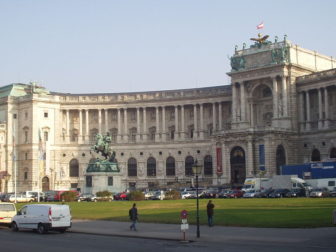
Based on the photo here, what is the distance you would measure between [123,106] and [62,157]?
1988 cm

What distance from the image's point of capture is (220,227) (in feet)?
149

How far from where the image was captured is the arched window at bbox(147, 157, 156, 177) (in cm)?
14438

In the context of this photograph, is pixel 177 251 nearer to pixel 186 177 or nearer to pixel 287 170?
pixel 287 170

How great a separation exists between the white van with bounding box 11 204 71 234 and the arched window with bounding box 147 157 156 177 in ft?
322

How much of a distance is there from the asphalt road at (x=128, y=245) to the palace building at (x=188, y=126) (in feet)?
258

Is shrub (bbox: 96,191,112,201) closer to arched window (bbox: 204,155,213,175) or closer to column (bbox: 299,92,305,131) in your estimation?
arched window (bbox: 204,155,213,175)

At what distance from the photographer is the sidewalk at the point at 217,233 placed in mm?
37000

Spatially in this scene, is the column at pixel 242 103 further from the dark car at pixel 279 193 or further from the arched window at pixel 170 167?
the dark car at pixel 279 193

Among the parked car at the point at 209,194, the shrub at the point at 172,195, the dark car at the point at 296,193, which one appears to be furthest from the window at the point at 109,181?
the dark car at the point at 296,193

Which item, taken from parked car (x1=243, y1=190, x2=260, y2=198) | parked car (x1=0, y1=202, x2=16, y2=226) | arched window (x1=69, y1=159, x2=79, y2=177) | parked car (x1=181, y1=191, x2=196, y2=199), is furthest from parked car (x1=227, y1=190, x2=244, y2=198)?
arched window (x1=69, y1=159, x2=79, y2=177)

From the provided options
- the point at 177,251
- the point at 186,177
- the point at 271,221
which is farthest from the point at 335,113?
the point at 177,251

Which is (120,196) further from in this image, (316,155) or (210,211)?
(210,211)

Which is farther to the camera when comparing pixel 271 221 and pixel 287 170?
pixel 287 170

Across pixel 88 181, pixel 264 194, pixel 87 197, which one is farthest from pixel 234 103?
pixel 87 197
